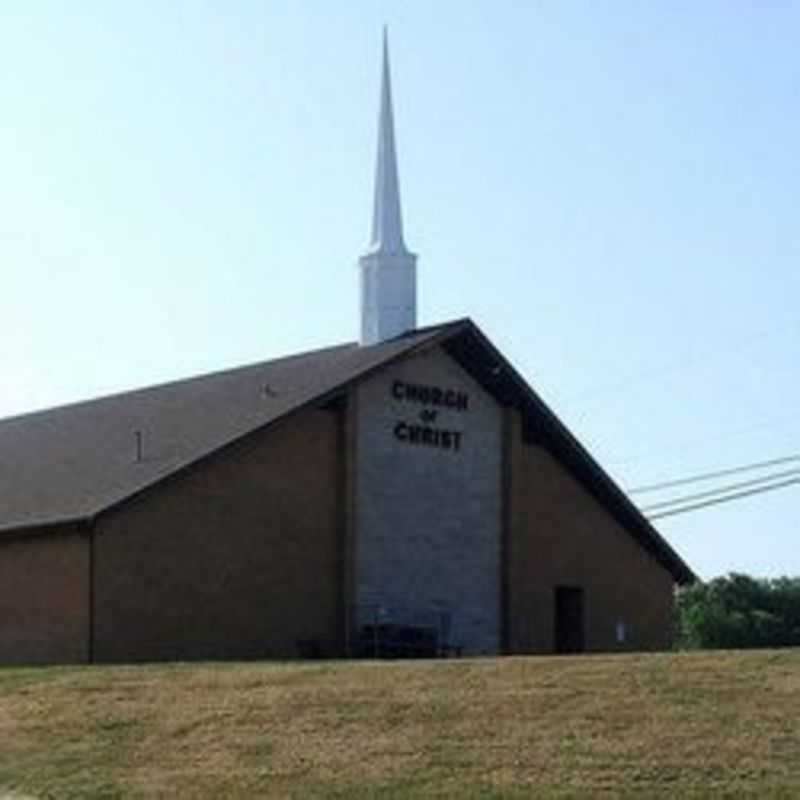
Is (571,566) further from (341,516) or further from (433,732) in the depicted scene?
(433,732)

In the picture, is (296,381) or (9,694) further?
(296,381)

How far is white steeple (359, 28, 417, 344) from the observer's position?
39.9 metres

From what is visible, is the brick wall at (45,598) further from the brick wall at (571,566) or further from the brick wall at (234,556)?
the brick wall at (571,566)

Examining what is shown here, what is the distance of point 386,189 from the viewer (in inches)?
1660

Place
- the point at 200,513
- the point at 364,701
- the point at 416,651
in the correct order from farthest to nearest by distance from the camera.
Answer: the point at 416,651 < the point at 200,513 < the point at 364,701

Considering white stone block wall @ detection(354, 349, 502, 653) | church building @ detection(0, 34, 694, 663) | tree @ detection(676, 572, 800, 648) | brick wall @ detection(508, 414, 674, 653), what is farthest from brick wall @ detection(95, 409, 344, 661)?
tree @ detection(676, 572, 800, 648)

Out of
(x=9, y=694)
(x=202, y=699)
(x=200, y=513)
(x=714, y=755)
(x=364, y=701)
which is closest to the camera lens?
(x=714, y=755)

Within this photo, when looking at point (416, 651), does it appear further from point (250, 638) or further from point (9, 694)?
point (9, 694)

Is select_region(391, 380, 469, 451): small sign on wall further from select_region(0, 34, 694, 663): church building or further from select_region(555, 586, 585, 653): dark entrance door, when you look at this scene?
select_region(555, 586, 585, 653): dark entrance door

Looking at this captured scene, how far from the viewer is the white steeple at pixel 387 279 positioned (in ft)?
131

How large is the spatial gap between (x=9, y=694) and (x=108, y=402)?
1891cm

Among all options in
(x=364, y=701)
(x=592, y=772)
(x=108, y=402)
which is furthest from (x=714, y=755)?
(x=108, y=402)

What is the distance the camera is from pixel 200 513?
34.4m

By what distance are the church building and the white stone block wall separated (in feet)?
0.14
